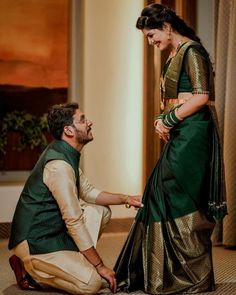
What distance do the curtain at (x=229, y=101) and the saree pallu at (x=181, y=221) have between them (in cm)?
121

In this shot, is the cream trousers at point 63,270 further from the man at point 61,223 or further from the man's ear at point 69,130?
the man's ear at point 69,130

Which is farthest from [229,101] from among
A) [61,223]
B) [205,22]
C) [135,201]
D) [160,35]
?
[61,223]

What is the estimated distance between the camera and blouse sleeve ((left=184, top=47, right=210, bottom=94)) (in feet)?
7.47

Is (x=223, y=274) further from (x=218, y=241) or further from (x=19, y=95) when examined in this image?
(x=19, y=95)

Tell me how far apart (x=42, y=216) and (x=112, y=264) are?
0.83 metres

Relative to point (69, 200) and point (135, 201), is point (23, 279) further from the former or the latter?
point (135, 201)

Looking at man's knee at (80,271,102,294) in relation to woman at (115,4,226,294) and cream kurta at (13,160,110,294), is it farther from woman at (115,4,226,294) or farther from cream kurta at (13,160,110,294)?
woman at (115,4,226,294)

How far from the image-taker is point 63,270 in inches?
88.7

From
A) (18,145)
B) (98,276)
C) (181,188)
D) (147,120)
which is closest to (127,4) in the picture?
(147,120)

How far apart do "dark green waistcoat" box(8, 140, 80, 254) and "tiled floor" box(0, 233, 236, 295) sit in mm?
218

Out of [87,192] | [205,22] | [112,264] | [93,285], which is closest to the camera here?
[93,285]

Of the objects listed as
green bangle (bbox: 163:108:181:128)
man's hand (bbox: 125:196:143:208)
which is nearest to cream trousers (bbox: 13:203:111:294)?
man's hand (bbox: 125:196:143:208)

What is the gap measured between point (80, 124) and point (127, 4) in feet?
6.75

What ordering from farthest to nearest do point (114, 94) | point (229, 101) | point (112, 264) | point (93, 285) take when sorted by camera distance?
point (114, 94) < point (229, 101) < point (112, 264) < point (93, 285)
